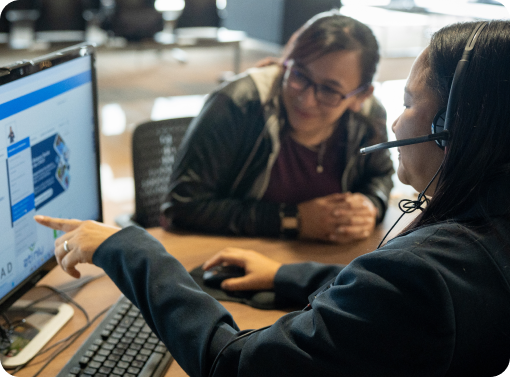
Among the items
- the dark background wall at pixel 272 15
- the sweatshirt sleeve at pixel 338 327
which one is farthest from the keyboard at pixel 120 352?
the dark background wall at pixel 272 15

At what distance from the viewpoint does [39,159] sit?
86 centimetres

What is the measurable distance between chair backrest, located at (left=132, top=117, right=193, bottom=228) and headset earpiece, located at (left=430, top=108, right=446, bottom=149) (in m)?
1.12

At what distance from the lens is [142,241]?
0.79m

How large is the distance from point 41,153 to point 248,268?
469 mm

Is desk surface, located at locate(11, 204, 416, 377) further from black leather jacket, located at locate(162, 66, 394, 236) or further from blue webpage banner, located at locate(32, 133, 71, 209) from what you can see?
blue webpage banner, located at locate(32, 133, 71, 209)

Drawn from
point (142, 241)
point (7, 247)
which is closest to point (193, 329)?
point (142, 241)

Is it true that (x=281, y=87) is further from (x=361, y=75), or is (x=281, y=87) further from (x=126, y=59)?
(x=126, y=59)

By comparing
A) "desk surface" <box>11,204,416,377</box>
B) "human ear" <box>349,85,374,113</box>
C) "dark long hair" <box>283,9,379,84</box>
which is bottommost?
"desk surface" <box>11,204,416,377</box>

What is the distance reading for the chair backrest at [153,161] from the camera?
5.32 ft

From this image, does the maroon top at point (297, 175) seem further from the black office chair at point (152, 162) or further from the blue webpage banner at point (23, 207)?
the blue webpage banner at point (23, 207)

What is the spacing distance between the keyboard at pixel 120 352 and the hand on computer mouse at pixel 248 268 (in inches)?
8.5

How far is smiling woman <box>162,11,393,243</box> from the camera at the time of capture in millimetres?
1308

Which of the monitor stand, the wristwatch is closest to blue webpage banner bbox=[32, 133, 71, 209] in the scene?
the monitor stand

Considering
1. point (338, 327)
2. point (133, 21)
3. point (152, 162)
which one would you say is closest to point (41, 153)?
point (338, 327)
